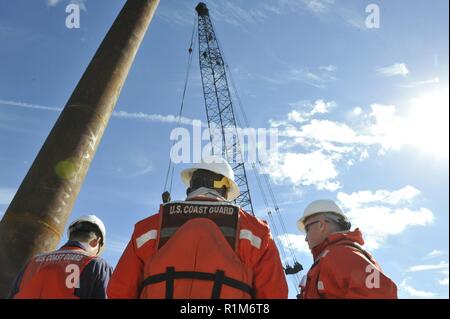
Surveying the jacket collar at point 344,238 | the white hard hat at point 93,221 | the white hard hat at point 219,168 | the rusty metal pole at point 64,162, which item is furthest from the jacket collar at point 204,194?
the rusty metal pole at point 64,162

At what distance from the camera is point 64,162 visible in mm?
6082

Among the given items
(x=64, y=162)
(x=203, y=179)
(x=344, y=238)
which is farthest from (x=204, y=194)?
(x=64, y=162)

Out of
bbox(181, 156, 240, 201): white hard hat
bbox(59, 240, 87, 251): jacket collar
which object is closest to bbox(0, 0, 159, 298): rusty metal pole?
bbox(59, 240, 87, 251): jacket collar

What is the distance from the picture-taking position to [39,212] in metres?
5.54

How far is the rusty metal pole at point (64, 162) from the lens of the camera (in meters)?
5.32

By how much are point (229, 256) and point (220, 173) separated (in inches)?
47.4

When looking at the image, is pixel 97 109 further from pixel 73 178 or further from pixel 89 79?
pixel 73 178

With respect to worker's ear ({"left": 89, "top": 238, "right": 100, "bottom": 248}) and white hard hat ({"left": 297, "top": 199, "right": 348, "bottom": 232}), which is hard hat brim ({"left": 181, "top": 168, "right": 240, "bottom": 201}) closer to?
white hard hat ({"left": 297, "top": 199, "right": 348, "bottom": 232})

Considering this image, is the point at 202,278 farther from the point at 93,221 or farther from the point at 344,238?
the point at 93,221

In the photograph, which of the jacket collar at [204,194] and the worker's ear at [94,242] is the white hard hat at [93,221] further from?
the jacket collar at [204,194]

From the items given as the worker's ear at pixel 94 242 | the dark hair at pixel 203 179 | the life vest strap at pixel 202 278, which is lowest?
the life vest strap at pixel 202 278

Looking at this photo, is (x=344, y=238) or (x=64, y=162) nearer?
(x=344, y=238)
